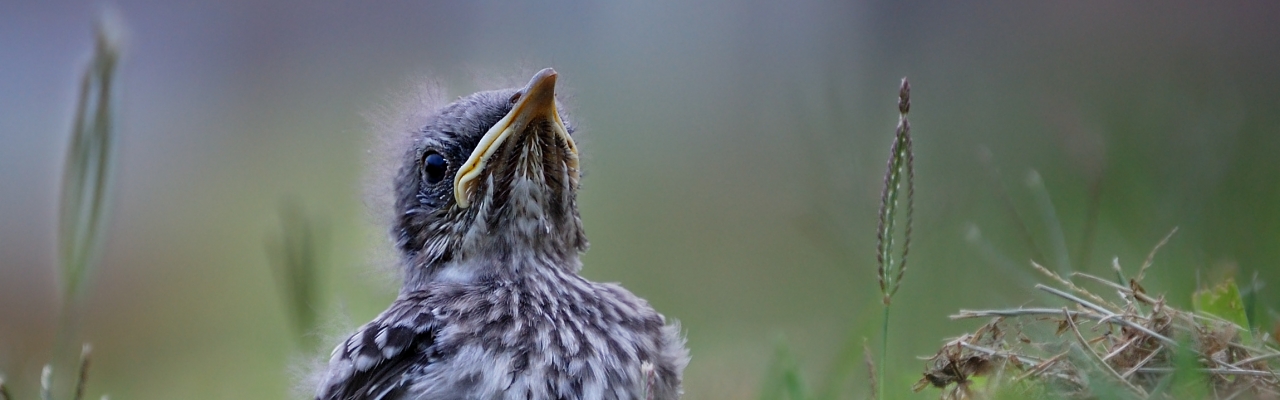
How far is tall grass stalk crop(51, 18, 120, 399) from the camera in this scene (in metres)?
1.43

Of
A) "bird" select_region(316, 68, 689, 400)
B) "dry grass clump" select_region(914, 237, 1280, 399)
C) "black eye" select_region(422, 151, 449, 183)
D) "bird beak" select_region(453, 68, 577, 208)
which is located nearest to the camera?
"dry grass clump" select_region(914, 237, 1280, 399)

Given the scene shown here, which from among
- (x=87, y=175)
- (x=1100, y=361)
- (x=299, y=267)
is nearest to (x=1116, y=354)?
(x=1100, y=361)

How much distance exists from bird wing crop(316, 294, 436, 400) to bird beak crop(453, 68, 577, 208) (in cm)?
27

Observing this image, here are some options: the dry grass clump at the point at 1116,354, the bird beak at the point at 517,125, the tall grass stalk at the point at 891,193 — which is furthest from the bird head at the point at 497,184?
the dry grass clump at the point at 1116,354

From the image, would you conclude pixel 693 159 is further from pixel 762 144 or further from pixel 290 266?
pixel 290 266

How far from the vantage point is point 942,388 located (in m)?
1.65

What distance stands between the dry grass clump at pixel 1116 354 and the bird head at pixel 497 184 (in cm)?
85

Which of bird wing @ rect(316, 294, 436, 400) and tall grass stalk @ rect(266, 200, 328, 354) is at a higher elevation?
tall grass stalk @ rect(266, 200, 328, 354)

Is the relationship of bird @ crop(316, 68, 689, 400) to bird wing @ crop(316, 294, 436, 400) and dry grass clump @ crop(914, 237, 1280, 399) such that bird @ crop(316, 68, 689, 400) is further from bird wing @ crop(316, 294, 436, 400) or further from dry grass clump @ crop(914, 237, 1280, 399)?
dry grass clump @ crop(914, 237, 1280, 399)

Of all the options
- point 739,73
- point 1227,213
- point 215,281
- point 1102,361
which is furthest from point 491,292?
point 739,73

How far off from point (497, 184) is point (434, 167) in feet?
0.67

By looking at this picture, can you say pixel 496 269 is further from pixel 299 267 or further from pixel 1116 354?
pixel 1116 354

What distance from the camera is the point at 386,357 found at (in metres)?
1.83

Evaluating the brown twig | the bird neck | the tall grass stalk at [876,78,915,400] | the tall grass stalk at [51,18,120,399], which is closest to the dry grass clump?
the brown twig
